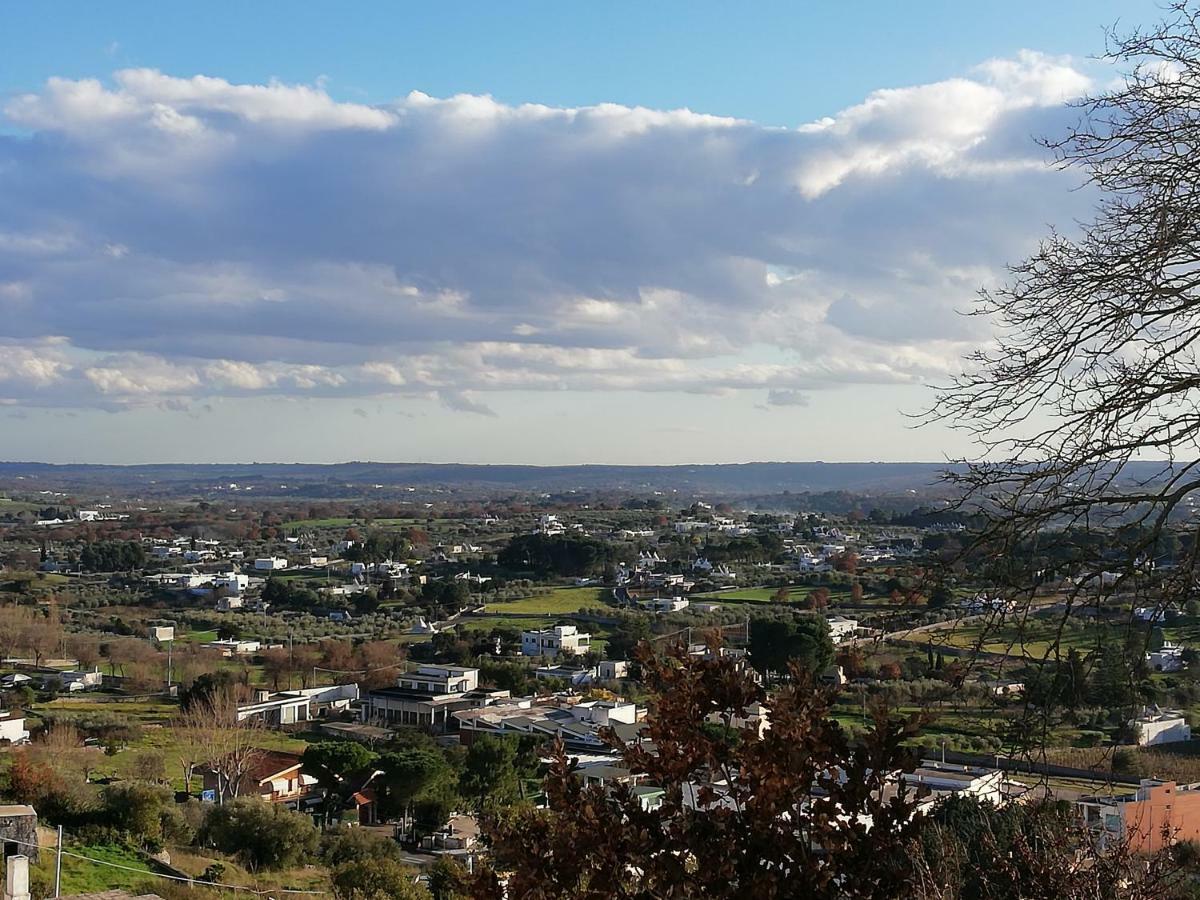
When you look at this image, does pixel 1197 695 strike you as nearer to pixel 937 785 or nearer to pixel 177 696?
pixel 937 785

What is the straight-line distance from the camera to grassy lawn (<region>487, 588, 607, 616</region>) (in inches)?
1875

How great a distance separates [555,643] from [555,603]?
421 inches

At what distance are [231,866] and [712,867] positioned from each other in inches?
559

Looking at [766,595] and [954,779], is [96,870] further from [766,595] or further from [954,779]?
[766,595]

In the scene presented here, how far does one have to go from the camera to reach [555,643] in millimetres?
38969

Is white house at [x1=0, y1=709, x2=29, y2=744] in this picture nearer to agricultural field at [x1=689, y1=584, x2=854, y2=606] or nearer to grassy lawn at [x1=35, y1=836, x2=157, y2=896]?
grassy lawn at [x1=35, y1=836, x2=157, y2=896]

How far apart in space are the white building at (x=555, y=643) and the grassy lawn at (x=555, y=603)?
21.0 ft

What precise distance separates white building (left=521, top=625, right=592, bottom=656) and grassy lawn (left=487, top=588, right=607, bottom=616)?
21.0 ft

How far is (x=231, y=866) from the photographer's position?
623 inches

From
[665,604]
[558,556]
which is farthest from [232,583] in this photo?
[665,604]

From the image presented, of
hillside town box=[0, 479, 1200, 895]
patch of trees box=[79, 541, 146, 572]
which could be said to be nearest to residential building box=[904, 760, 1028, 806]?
hillside town box=[0, 479, 1200, 895]

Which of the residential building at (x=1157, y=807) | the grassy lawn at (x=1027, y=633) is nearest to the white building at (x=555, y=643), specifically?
the residential building at (x=1157, y=807)

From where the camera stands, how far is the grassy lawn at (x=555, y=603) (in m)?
47.6

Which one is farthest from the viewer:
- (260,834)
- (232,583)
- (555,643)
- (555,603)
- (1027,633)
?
(232,583)
